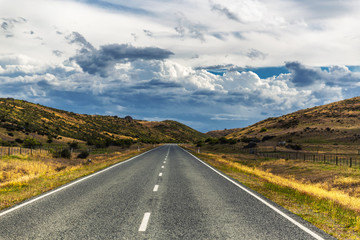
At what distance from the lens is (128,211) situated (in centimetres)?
724

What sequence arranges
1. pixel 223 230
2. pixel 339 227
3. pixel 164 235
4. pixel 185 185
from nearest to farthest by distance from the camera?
pixel 164 235
pixel 223 230
pixel 339 227
pixel 185 185

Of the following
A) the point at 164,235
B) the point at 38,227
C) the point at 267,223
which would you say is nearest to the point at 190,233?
the point at 164,235

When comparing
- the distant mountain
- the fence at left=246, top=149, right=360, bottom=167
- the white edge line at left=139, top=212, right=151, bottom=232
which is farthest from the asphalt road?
the distant mountain

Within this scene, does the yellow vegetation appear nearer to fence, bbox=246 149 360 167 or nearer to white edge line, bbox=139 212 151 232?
white edge line, bbox=139 212 151 232

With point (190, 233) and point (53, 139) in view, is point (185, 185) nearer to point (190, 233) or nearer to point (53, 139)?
point (190, 233)

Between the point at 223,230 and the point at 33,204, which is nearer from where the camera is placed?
the point at 223,230

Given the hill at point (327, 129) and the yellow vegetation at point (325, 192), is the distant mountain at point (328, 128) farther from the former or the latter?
the yellow vegetation at point (325, 192)

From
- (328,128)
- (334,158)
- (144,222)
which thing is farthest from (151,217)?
(328,128)

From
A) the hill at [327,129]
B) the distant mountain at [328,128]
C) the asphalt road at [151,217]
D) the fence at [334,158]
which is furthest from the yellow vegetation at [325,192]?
the distant mountain at [328,128]

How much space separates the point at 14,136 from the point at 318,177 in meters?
59.2

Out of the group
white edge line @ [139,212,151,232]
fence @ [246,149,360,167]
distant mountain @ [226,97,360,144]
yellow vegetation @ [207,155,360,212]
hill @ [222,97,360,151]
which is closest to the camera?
white edge line @ [139,212,151,232]

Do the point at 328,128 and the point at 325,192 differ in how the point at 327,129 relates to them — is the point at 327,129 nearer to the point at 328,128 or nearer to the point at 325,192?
the point at 328,128

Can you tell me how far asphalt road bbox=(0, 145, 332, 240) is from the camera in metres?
5.44

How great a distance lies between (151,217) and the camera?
6.67 metres
